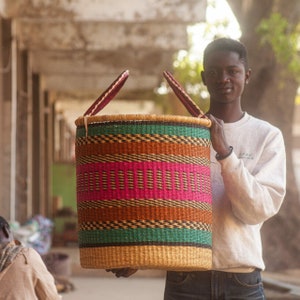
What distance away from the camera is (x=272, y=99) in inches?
566

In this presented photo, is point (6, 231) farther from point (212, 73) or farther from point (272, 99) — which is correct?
point (272, 99)

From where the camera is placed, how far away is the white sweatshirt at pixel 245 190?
10.5 ft

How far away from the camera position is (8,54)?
46.0ft

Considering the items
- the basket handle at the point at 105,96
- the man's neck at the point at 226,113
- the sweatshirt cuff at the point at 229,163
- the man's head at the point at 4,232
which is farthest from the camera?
the man's head at the point at 4,232

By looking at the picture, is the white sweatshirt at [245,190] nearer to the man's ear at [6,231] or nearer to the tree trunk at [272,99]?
the man's ear at [6,231]

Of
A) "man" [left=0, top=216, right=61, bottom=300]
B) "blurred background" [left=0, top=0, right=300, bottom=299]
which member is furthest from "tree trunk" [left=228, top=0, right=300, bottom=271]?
"man" [left=0, top=216, right=61, bottom=300]

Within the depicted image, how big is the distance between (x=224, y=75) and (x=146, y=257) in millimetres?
728

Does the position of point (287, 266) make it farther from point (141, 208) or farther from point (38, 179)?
point (141, 208)

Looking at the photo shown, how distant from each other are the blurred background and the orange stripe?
27.1 feet

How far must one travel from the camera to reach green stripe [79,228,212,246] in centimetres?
304

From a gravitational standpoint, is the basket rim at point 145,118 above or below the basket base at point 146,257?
above

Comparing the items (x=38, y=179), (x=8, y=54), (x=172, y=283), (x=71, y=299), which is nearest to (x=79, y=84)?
(x=38, y=179)

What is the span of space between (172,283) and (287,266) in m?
11.3

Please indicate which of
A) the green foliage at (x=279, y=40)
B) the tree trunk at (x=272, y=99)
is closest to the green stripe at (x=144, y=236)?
the green foliage at (x=279, y=40)
